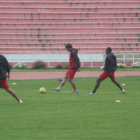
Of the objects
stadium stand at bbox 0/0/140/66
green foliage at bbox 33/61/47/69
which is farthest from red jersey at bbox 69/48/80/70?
stadium stand at bbox 0/0/140/66

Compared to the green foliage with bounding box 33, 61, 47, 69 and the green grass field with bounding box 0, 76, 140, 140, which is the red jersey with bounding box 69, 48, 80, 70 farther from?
the green foliage with bounding box 33, 61, 47, 69

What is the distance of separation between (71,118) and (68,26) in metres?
32.8

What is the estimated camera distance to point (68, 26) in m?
43.0

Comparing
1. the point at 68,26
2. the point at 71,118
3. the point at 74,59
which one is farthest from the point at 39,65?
the point at 71,118

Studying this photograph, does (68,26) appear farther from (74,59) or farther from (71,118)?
(71,118)

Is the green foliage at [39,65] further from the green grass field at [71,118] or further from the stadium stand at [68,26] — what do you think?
the green grass field at [71,118]

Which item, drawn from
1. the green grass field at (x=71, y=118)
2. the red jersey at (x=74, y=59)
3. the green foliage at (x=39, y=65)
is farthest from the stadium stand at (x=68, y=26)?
the green grass field at (x=71, y=118)

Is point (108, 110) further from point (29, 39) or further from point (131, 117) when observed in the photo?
point (29, 39)

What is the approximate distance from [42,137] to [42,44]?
108 feet

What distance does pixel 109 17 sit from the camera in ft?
143

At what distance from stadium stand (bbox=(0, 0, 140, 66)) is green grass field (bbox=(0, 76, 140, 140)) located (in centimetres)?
2554

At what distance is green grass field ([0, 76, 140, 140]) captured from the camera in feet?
28.4

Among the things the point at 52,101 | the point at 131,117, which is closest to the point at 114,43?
the point at 52,101

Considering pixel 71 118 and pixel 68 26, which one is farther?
pixel 68 26
